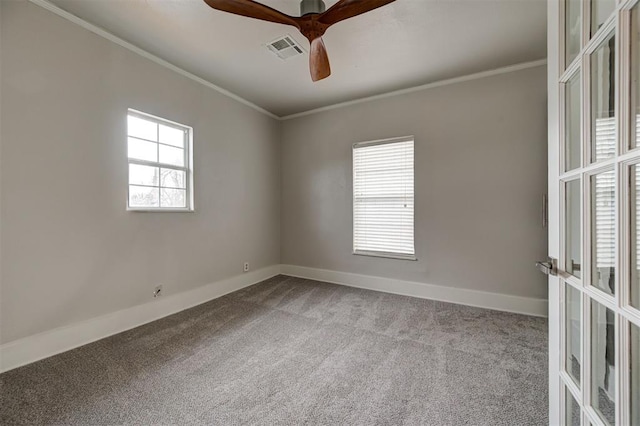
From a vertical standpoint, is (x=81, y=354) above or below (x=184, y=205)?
below

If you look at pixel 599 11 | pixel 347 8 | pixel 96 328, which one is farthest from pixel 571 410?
pixel 96 328

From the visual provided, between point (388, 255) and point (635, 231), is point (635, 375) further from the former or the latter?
point (388, 255)

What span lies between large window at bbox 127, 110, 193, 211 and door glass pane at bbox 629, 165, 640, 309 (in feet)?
10.4

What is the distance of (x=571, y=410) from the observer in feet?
3.18

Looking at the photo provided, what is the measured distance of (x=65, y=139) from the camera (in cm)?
207

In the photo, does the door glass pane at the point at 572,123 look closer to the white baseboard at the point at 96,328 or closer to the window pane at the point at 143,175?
the window pane at the point at 143,175

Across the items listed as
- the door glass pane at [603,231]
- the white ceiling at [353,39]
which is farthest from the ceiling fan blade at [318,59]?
the door glass pane at [603,231]

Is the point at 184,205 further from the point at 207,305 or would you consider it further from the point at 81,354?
the point at 81,354

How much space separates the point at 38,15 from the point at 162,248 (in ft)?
6.76

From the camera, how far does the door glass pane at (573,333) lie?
0.92 metres

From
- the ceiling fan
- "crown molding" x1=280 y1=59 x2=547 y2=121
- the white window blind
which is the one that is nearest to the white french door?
the ceiling fan

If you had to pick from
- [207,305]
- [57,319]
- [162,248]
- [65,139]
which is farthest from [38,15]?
[207,305]

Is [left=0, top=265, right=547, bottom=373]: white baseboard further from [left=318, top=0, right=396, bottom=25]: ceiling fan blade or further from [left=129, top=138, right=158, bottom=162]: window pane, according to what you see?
[left=318, top=0, right=396, bottom=25]: ceiling fan blade

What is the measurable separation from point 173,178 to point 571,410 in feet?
11.2
